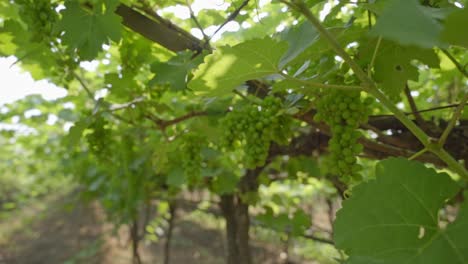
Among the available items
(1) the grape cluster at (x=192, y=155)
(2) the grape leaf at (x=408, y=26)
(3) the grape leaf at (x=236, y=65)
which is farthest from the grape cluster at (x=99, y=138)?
(2) the grape leaf at (x=408, y=26)

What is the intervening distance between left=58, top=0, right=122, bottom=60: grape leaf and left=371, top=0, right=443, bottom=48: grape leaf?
1044mm

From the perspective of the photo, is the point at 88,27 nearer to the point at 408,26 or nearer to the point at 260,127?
the point at 260,127

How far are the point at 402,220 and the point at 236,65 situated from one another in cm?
57

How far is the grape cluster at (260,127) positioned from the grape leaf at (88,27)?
562mm

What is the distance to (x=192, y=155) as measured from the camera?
6.22 ft

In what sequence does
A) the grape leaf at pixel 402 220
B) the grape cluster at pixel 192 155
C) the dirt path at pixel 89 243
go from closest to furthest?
the grape leaf at pixel 402 220 → the grape cluster at pixel 192 155 → the dirt path at pixel 89 243

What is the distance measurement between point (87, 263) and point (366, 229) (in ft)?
21.2

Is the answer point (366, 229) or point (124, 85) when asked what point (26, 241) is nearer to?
point (124, 85)

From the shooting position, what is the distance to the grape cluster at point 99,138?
6.12 feet

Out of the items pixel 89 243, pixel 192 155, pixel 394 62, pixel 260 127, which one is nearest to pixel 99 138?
pixel 192 155

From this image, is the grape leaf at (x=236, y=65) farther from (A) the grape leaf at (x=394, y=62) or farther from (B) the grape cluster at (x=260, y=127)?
(A) the grape leaf at (x=394, y=62)

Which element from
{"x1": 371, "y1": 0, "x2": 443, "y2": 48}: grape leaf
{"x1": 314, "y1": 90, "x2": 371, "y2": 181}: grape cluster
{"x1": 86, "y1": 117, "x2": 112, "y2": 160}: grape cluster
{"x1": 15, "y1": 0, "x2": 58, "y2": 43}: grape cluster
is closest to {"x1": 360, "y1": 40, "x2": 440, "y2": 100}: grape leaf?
{"x1": 314, "y1": 90, "x2": 371, "y2": 181}: grape cluster

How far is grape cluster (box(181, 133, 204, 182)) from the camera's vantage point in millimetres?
1833

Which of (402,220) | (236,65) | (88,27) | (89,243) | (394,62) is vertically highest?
(88,27)
